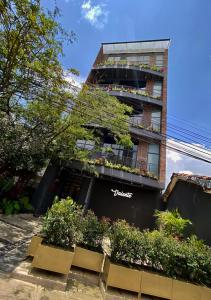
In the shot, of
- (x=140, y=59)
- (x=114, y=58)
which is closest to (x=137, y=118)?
(x=140, y=59)

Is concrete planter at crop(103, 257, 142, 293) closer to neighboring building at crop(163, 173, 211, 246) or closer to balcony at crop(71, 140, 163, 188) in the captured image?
neighboring building at crop(163, 173, 211, 246)

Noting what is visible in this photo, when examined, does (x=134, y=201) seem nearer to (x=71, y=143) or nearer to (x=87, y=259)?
(x=71, y=143)

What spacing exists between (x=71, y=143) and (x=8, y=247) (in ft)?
24.6

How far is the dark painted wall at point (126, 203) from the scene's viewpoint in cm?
1516

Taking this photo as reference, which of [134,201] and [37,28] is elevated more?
[37,28]

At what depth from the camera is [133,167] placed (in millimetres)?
16094

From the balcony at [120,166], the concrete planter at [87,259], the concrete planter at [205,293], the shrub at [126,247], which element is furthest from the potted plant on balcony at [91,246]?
the balcony at [120,166]

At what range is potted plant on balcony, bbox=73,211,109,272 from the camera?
6.00m

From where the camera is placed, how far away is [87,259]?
6.02 meters

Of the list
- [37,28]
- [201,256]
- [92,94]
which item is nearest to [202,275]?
[201,256]

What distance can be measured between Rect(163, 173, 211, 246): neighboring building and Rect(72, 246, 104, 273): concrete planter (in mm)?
5770

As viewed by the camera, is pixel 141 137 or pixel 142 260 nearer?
pixel 142 260

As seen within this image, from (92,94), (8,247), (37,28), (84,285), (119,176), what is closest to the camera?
(84,285)

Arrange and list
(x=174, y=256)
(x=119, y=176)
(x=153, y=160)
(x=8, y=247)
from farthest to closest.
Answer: (x=153, y=160), (x=119, y=176), (x=8, y=247), (x=174, y=256)
